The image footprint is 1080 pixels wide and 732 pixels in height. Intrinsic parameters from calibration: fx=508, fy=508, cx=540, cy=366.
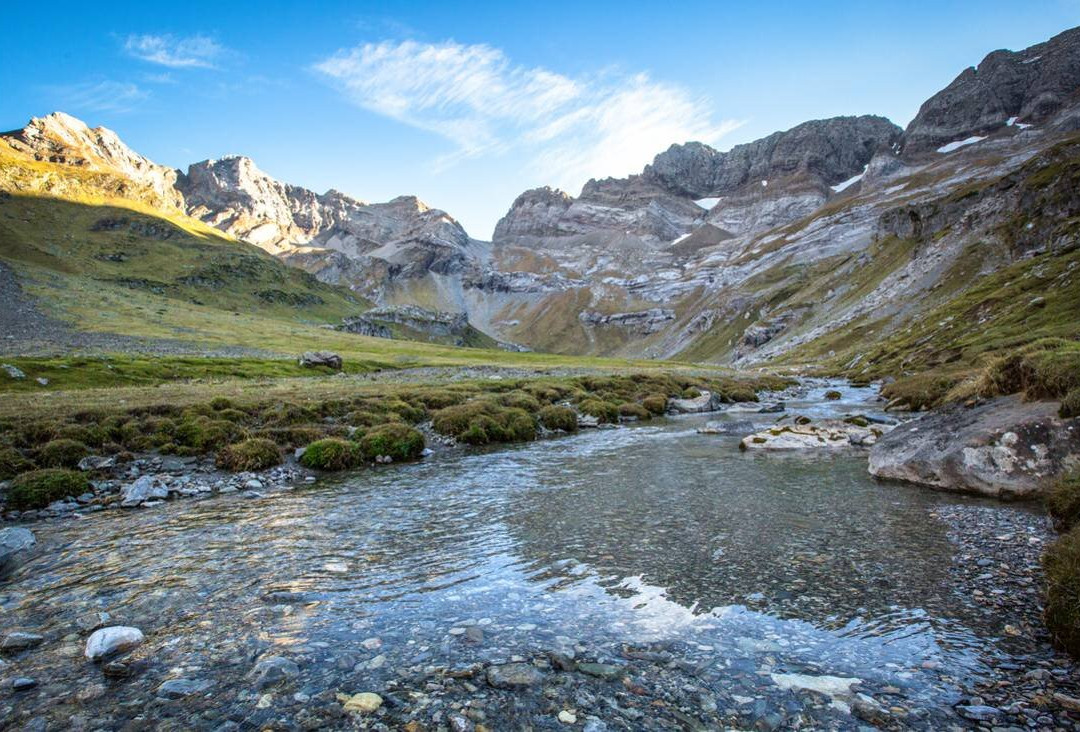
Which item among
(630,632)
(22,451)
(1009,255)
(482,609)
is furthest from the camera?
(1009,255)

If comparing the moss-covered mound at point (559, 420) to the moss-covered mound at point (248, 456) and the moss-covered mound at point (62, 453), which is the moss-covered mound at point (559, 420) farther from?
the moss-covered mound at point (62, 453)

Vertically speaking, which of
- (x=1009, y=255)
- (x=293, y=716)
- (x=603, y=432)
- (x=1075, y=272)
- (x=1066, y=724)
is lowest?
(x=603, y=432)

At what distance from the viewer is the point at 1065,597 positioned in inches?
279

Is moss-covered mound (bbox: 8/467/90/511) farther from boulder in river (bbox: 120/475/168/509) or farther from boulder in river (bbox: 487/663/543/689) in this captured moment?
boulder in river (bbox: 487/663/543/689)

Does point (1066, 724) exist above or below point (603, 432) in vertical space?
above

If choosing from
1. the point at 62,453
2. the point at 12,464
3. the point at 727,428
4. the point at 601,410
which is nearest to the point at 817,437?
the point at 727,428

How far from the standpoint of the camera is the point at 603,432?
116 feet

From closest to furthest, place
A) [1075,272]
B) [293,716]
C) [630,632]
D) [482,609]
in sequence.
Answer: [293,716] < [630,632] < [482,609] < [1075,272]

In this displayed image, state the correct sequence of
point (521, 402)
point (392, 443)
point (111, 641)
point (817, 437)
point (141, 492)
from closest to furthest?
1. point (111, 641)
2. point (141, 492)
3. point (392, 443)
4. point (817, 437)
5. point (521, 402)

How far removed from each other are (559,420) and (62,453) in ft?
83.7

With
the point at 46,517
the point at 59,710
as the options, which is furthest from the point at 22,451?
the point at 59,710

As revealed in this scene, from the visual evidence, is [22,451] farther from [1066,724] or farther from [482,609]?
[1066,724]

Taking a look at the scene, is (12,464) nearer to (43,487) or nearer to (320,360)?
(43,487)

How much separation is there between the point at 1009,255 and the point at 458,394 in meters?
117
